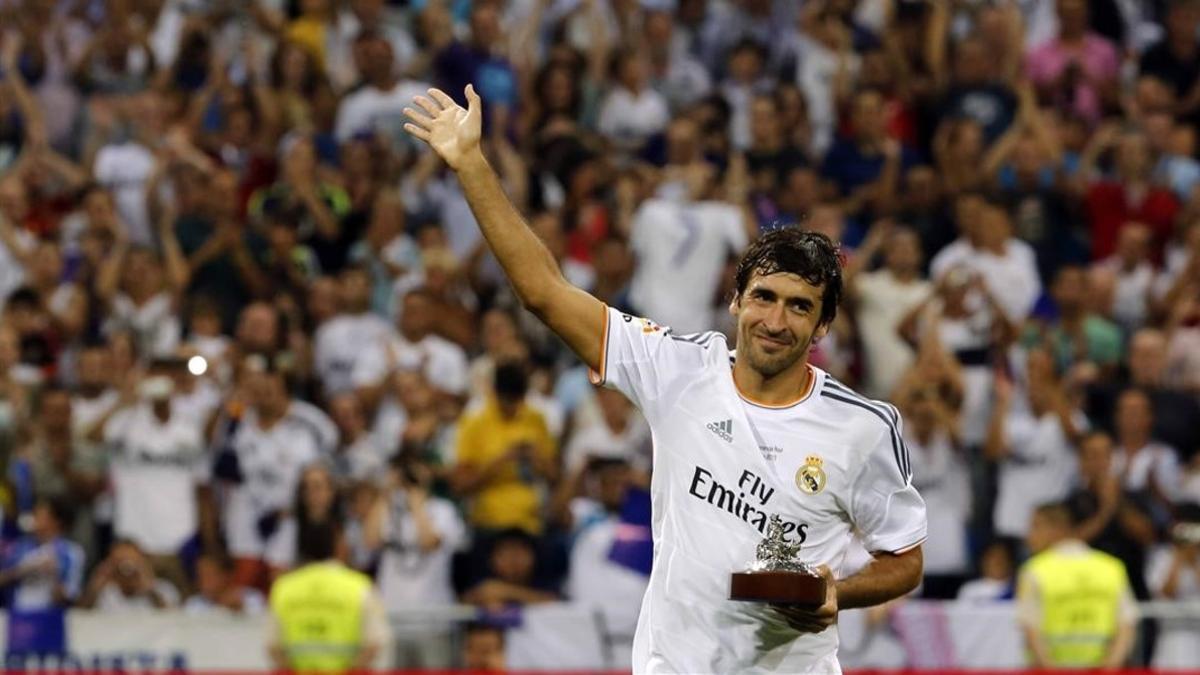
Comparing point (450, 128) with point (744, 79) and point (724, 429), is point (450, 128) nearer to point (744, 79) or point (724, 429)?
point (724, 429)

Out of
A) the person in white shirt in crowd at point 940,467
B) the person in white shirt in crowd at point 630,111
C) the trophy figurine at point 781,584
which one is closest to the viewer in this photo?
the trophy figurine at point 781,584

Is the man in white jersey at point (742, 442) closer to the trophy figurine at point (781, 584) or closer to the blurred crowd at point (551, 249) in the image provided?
the trophy figurine at point (781, 584)

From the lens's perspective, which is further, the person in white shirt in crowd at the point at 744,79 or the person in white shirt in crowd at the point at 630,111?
the person in white shirt in crowd at the point at 744,79

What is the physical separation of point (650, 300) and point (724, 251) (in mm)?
543

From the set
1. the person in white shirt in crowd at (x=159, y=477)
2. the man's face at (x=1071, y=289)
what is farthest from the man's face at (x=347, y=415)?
the man's face at (x=1071, y=289)

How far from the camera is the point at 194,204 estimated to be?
14586 mm

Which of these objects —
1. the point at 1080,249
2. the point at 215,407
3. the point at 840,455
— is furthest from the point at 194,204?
the point at 840,455

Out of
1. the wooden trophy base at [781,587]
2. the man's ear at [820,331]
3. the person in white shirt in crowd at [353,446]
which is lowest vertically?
the wooden trophy base at [781,587]

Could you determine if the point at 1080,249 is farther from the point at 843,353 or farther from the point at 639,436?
the point at 639,436

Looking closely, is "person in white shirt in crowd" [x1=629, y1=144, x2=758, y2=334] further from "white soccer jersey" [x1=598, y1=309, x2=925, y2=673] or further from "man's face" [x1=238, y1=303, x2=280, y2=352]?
"white soccer jersey" [x1=598, y1=309, x2=925, y2=673]

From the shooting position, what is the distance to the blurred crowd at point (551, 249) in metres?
12.9

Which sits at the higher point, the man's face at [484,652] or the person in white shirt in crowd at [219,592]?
the person in white shirt in crowd at [219,592]

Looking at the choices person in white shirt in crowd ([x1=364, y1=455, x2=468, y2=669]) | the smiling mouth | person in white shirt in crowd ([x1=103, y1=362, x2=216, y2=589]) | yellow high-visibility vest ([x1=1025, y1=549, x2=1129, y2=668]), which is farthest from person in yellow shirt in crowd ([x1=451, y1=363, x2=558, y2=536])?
the smiling mouth

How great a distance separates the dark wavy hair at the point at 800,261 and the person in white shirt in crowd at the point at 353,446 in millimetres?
7114
